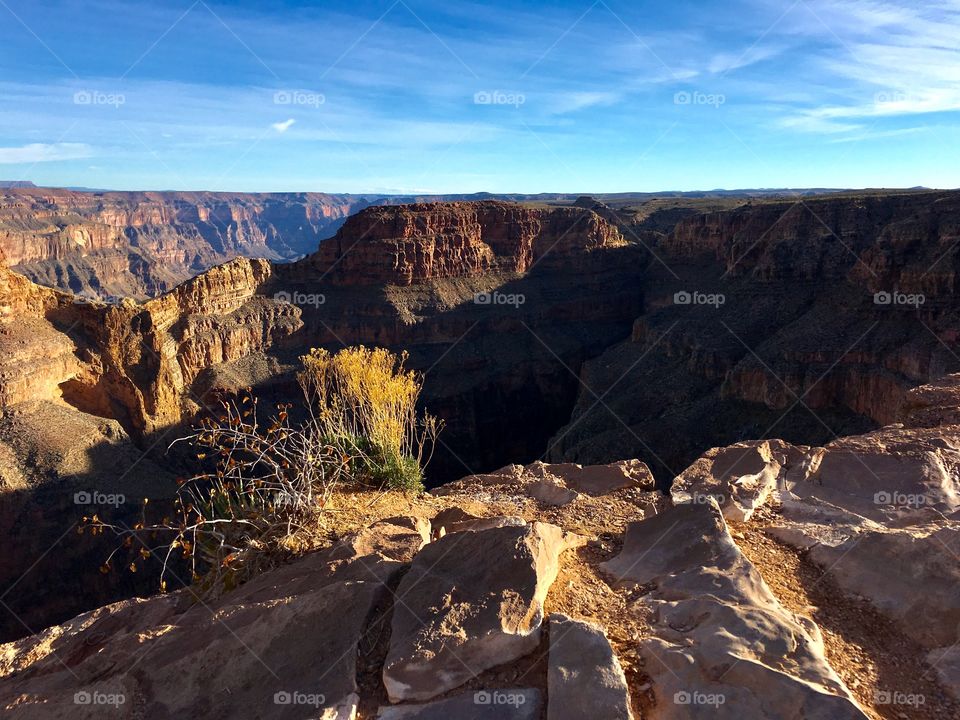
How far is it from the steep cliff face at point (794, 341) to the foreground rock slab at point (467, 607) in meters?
25.5

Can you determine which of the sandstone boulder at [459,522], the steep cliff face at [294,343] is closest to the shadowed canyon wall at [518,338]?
the steep cliff face at [294,343]

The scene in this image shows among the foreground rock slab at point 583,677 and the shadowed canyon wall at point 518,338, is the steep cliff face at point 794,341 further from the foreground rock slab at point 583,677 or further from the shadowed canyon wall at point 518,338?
the foreground rock slab at point 583,677

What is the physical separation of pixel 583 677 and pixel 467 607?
48.2 inches

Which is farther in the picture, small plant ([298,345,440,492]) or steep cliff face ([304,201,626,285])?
steep cliff face ([304,201,626,285])

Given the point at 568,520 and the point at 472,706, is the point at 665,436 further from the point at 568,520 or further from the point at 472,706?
the point at 472,706

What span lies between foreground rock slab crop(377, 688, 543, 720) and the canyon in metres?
0.16

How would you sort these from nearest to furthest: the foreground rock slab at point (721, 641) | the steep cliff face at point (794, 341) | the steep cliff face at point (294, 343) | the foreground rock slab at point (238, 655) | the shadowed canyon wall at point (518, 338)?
the foreground rock slab at point (721, 641), the foreground rock slab at point (238, 655), the steep cliff face at point (294, 343), the shadowed canyon wall at point (518, 338), the steep cliff face at point (794, 341)

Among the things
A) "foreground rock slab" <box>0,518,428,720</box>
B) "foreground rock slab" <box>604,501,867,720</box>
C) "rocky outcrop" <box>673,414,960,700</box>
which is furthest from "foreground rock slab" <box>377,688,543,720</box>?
"rocky outcrop" <box>673,414,960,700</box>

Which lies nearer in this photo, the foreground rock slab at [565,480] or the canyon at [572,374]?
the canyon at [572,374]

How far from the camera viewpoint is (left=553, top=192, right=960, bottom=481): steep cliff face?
32312 mm

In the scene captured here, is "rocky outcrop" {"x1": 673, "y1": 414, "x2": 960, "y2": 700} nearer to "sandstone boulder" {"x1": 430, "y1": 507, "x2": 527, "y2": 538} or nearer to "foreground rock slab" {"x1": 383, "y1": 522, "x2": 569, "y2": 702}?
"sandstone boulder" {"x1": 430, "y1": 507, "x2": 527, "y2": 538}

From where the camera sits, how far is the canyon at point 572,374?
24.7 feet

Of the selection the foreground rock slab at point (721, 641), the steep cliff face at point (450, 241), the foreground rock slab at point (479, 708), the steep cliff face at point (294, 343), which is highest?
the steep cliff face at point (450, 241)

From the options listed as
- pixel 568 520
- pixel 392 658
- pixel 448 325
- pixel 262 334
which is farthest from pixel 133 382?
pixel 392 658
